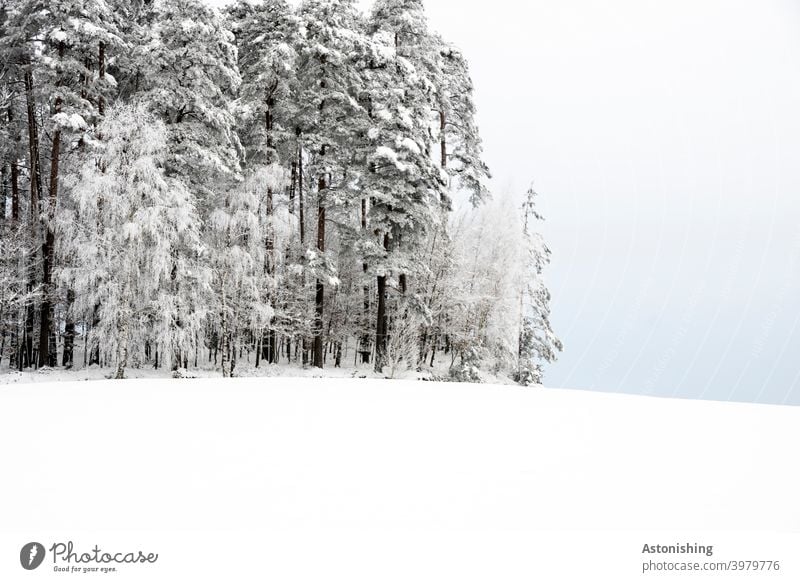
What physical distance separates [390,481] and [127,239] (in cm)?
729

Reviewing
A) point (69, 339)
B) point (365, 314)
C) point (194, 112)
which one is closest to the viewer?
point (69, 339)

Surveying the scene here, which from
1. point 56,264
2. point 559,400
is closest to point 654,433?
point 559,400

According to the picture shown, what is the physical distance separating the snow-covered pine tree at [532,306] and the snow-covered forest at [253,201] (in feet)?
0.13

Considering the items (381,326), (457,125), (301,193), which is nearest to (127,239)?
(301,193)

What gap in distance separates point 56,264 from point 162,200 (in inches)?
84.0

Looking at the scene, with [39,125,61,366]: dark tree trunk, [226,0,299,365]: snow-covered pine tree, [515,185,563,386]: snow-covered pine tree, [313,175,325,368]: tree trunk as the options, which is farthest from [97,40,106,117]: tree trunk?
[515,185,563,386]: snow-covered pine tree

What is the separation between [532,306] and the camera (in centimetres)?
1104

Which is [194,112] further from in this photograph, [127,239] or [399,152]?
[399,152]

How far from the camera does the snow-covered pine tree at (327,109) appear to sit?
12352mm

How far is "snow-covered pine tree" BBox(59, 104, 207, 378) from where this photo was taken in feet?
33.1

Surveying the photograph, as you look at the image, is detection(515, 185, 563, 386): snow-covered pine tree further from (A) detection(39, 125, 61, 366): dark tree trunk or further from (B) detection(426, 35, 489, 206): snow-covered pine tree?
(A) detection(39, 125, 61, 366): dark tree trunk

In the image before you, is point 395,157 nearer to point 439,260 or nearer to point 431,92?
point 431,92

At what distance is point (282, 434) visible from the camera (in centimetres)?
670

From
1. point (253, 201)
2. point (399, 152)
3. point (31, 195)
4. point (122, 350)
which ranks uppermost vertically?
point (399, 152)
